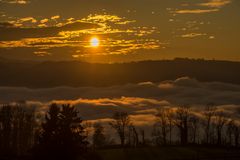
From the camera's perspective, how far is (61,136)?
330 feet

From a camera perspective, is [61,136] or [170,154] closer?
[61,136]

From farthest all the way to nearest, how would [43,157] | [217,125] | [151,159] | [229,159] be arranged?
[217,125]
[151,159]
[229,159]
[43,157]

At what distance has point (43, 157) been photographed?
98.3m

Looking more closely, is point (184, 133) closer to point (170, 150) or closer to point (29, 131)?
point (170, 150)

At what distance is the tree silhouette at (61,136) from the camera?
3893 inches

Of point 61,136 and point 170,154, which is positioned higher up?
point 61,136

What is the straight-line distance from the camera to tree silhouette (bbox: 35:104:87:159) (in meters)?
98.9

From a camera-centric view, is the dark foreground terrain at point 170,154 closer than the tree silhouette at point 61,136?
No

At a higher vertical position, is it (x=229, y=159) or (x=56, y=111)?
(x=56, y=111)

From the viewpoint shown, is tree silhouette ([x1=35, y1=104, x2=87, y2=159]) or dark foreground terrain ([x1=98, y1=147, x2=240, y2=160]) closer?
tree silhouette ([x1=35, y1=104, x2=87, y2=159])

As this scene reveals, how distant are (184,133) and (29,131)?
53.0m

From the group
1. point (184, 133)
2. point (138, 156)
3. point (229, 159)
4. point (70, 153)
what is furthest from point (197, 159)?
point (184, 133)

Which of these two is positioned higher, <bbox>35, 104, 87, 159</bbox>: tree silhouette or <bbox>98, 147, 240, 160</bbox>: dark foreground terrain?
<bbox>35, 104, 87, 159</bbox>: tree silhouette

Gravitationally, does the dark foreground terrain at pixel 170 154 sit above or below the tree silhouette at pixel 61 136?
Result: below
